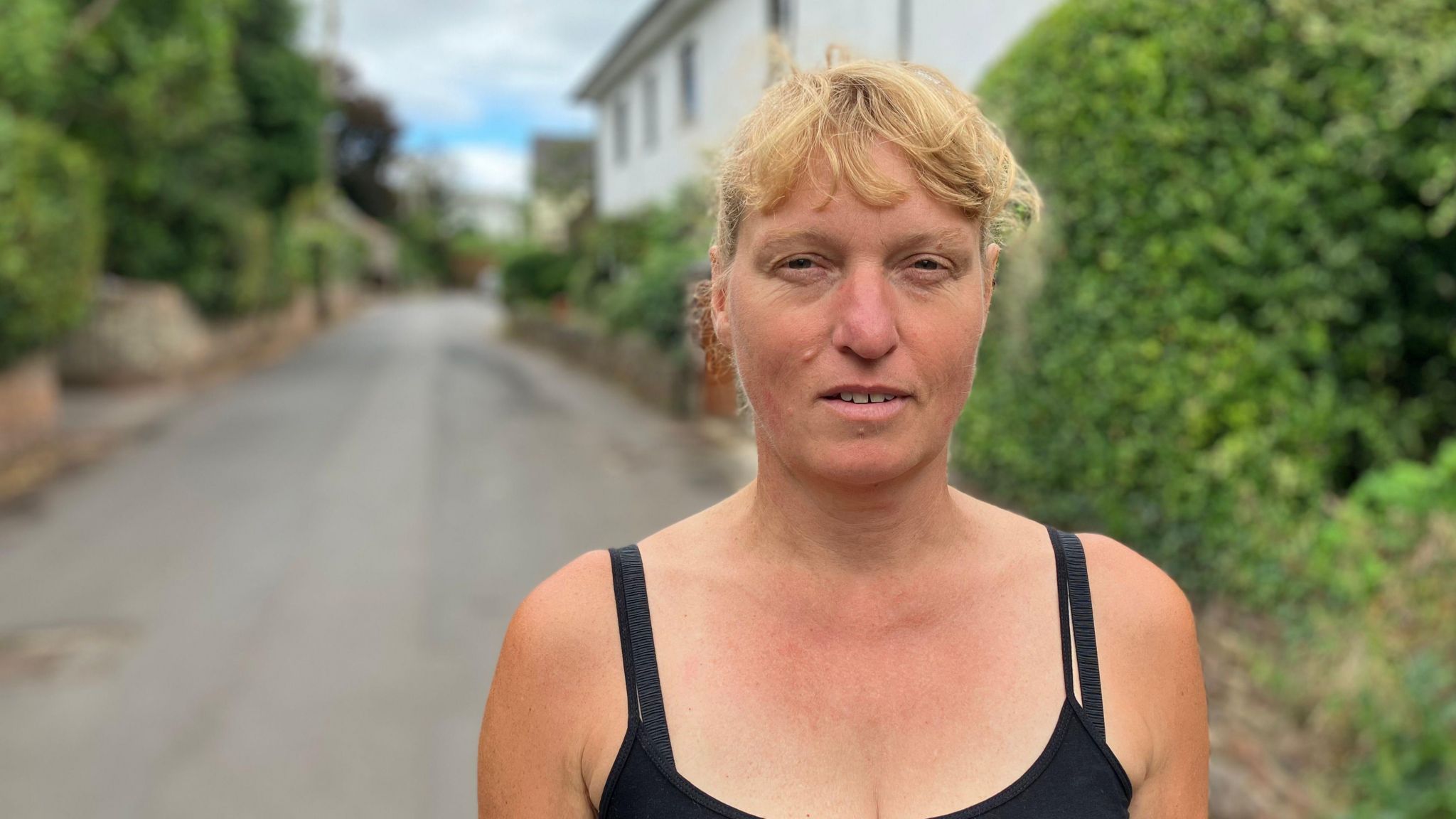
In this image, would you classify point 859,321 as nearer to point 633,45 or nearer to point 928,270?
point 928,270

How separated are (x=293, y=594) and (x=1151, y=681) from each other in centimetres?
736

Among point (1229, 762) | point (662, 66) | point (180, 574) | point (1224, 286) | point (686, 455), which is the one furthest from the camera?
point (662, 66)

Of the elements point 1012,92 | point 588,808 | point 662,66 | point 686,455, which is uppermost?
point 662,66

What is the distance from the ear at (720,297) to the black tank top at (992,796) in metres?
0.34

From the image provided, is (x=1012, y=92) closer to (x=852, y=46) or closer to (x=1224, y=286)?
(x=1224, y=286)

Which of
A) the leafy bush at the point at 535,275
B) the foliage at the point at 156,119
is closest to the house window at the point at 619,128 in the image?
the leafy bush at the point at 535,275

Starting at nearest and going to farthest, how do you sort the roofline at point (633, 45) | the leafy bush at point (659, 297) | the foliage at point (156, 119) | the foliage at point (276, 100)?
1. the foliage at point (156, 119)
2. the leafy bush at point (659, 297)
3. the roofline at point (633, 45)
4. the foliage at point (276, 100)

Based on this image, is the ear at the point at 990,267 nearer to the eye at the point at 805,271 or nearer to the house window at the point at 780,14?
the eye at the point at 805,271

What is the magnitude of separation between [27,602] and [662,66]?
18.0 meters

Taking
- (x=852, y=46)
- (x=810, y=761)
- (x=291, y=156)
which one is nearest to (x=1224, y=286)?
(x=852, y=46)

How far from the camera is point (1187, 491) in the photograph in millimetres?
5211

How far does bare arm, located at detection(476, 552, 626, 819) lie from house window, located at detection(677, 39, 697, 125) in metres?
20.7

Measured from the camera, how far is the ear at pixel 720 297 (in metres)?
1.51

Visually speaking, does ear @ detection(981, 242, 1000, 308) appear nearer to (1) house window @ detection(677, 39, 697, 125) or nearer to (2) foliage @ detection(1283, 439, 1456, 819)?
(2) foliage @ detection(1283, 439, 1456, 819)
